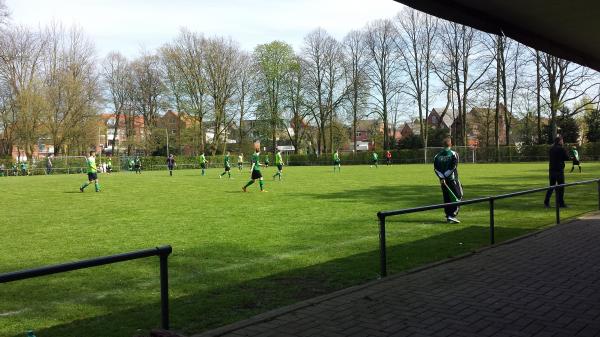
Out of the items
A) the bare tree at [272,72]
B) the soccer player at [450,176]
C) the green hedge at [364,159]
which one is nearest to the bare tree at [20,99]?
the green hedge at [364,159]

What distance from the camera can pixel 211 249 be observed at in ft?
27.2

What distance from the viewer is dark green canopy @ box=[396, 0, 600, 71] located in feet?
15.7

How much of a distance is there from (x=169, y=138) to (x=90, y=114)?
14440 mm

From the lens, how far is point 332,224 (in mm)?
10969

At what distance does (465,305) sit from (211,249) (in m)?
4.64

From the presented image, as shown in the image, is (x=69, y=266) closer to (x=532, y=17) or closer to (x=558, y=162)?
(x=532, y=17)

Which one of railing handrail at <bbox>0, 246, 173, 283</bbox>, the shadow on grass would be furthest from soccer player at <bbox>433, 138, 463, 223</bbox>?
railing handrail at <bbox>0, 246, 173, 283</bbox>

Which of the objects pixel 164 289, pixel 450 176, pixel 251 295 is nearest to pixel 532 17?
pixel 251 295

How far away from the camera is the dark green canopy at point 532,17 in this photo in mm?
4797

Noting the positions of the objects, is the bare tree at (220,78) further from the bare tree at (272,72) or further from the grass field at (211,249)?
the grass field at (211,249)

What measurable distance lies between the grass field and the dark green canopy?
3374 millimetres

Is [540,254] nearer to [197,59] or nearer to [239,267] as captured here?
[239,267]

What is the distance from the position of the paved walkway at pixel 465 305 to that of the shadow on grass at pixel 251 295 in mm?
440

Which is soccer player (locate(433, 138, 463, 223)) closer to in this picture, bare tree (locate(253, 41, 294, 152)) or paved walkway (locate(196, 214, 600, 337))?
paved walkway (locate(196, 214, 600, 337))
